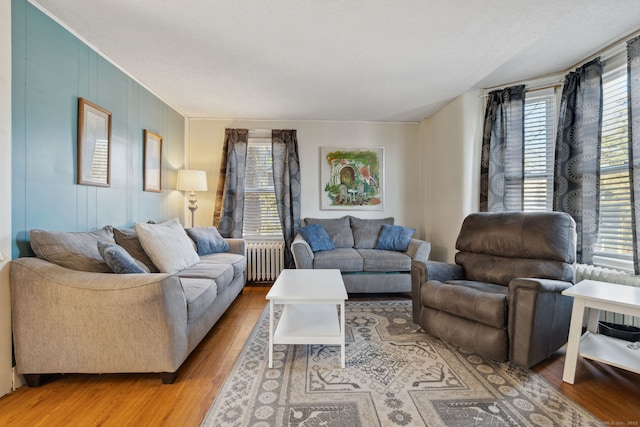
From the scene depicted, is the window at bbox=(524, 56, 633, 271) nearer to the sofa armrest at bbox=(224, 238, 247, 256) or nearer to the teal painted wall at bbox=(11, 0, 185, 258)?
the sofa armrest at bbox=(224, 238, 247, 256)

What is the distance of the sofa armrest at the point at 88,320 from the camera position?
162 cm

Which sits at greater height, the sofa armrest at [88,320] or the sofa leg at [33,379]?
the sofa armrest at [88,320]

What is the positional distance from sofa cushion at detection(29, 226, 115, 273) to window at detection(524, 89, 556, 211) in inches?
153

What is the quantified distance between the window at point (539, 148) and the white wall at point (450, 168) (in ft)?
1.54

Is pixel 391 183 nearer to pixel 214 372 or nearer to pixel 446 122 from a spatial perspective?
pixel 446 122

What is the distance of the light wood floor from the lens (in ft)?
4.74

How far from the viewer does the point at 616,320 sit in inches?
87.2

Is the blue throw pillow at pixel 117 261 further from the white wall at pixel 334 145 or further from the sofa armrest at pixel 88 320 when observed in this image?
the white wall at pixel 334 145

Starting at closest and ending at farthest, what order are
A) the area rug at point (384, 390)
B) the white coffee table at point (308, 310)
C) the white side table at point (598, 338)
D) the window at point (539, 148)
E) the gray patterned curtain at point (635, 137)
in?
the area rug at point (384, 390) → the white side table at point (598, 338) → the white coffee table at point (308, 310) → the gray patterned curtain at point (635, 137) → the window at point (539, 148)

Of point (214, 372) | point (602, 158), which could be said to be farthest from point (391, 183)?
point (214, 372)

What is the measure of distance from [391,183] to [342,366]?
10.1 ft

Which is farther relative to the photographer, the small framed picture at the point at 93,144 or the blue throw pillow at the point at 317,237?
the blue throw pillow at the point at 317,237

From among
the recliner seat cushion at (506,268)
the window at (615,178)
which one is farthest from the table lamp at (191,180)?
the window at (615,178)

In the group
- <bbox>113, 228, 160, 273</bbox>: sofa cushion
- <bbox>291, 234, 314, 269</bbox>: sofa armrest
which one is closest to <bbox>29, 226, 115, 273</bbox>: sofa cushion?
<bbox>113, 228, 160, 273</bbox>: sofa cushion
